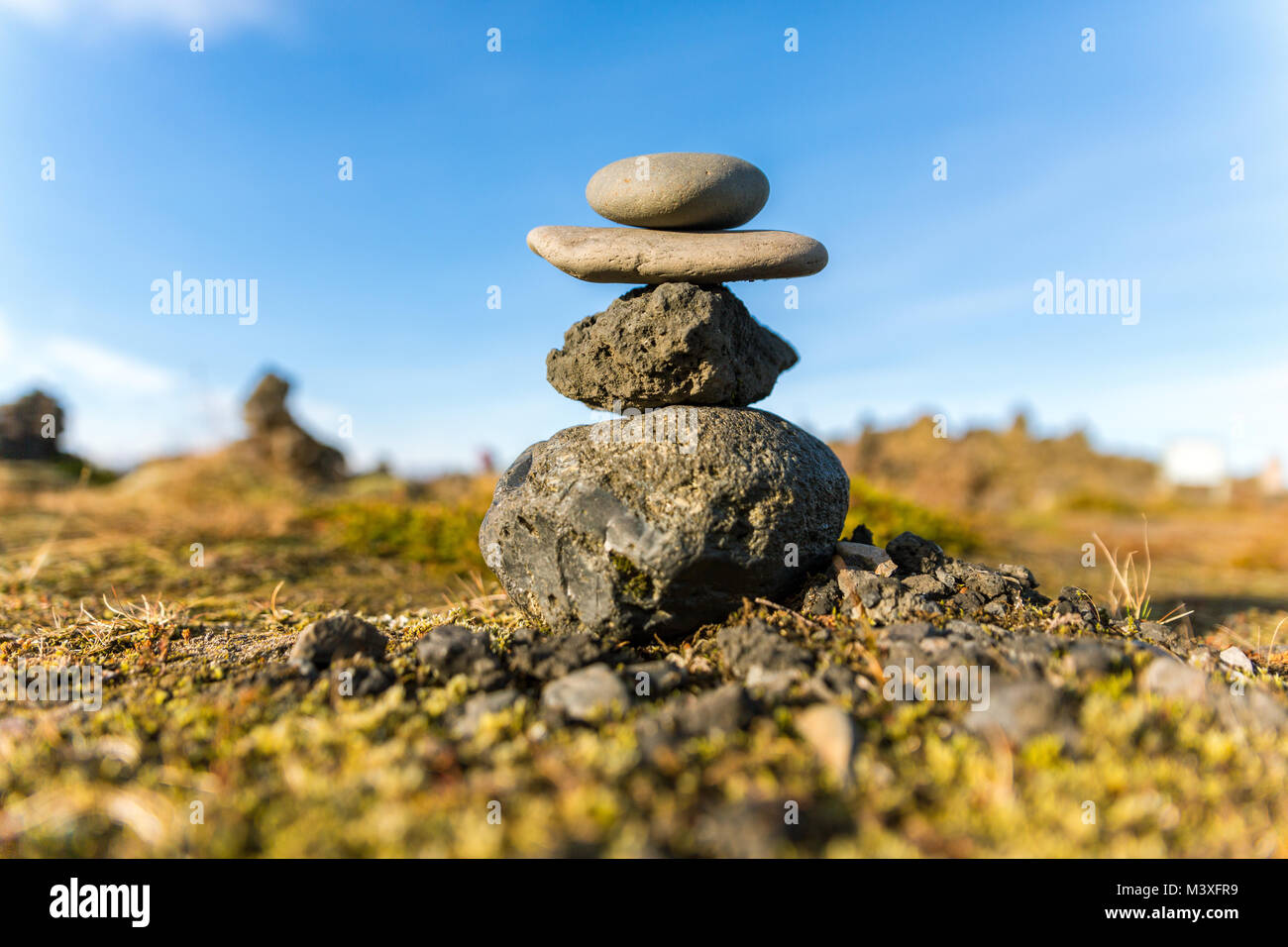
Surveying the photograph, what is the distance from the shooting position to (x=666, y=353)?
187 inches

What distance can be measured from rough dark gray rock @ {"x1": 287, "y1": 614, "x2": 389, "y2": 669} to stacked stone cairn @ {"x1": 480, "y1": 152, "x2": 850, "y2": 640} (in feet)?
3.42

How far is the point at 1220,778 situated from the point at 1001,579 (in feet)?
6.41

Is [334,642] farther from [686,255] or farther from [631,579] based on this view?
[686,255]

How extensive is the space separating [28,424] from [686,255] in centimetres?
1729

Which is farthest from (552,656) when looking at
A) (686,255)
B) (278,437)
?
(278,437)

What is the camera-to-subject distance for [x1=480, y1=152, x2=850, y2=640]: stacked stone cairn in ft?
14.2

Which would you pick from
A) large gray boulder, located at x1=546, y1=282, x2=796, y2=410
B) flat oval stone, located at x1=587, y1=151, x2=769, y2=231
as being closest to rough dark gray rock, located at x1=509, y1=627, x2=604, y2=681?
large gray boulder, located at x1=546, y1=282, x2=796, y2=410

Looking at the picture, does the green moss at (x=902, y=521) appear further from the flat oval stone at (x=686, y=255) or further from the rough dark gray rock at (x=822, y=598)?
the flat oval stone at (x=686, y=255)

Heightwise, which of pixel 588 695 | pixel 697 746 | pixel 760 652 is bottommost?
pixel 697 746
